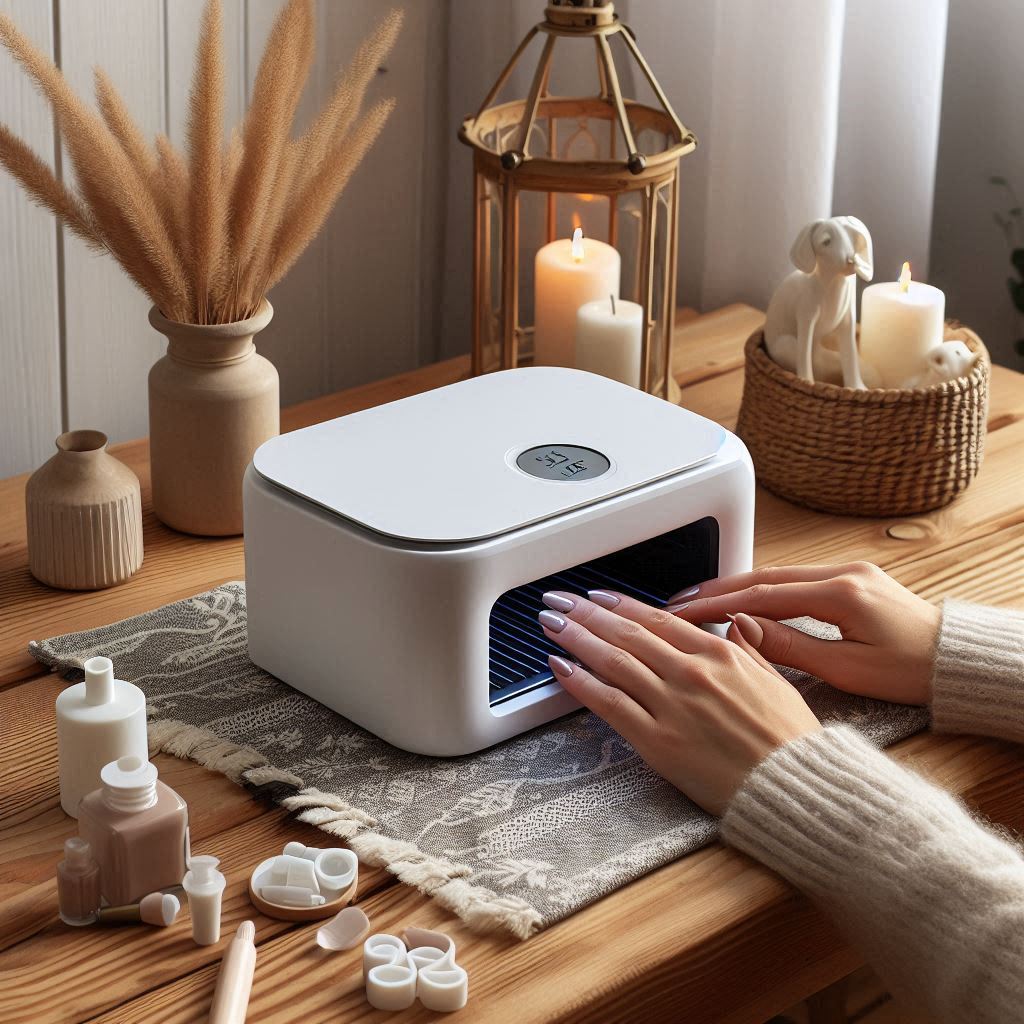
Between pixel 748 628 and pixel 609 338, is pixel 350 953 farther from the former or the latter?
pixel 609 338

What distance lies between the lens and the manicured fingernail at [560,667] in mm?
874

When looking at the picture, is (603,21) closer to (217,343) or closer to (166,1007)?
(217,343)

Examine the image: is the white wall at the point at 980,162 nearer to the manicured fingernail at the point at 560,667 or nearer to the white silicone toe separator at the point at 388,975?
the manicured fingernail at the point at 560,667

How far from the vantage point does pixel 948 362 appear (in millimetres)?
1158

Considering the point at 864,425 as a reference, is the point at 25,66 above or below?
above

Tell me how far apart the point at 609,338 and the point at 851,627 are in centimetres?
40

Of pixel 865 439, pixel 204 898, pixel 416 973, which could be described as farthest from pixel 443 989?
pixel 865 439

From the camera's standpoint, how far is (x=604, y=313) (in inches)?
48.8

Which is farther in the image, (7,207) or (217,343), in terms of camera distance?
(7,207)

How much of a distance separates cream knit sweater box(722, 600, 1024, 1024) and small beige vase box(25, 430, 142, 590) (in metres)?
0.49

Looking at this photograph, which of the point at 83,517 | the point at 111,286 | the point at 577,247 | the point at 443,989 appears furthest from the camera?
the point at 111,286

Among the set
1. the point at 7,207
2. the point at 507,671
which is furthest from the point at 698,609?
the point at 7,207

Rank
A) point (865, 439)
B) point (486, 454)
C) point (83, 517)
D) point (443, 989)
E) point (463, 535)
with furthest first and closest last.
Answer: point (865, 439), point (83, 517), point (486, 454), point (463, 535), point (443, 989)

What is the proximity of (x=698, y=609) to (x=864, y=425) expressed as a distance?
11.7 inches
